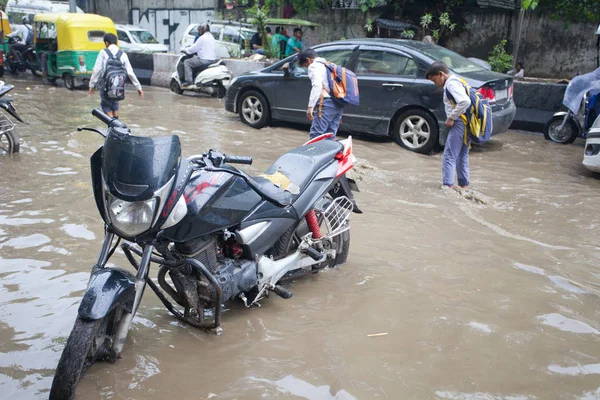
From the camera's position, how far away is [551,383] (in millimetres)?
3291

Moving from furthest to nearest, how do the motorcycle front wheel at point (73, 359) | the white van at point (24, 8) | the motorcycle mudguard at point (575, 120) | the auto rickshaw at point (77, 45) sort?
the white van at point (24, 8) → the auto rickshaw at point (77, 45) → the motorcycle mudguard at point (575, 120) → the motorcycle front wheel at point (73, 359)

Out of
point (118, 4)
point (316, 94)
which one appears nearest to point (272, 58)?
point (316, 94)

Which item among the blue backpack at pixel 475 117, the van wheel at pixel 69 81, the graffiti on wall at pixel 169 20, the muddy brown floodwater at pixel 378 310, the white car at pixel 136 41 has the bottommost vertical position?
the muddy brown floodwater at pixel 378 310

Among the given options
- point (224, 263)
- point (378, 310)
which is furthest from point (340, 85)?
point (224, 263)

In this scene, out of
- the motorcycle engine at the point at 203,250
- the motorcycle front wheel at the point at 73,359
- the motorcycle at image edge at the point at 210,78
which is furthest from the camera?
the motorcycle at image edge at the point at 210,78

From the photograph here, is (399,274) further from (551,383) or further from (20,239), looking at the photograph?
(20,239)

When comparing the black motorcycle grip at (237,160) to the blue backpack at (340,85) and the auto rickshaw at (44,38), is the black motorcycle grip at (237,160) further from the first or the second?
the auto rickshaw at (44,38)

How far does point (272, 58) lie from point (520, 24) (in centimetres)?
676

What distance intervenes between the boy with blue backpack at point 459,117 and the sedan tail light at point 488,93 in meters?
1.80

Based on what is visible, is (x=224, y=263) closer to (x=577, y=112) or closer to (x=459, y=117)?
(x=459, y=117)

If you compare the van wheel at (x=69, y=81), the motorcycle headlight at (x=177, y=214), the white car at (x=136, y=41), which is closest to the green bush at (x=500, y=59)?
the van wheel at (x=69, y=81)

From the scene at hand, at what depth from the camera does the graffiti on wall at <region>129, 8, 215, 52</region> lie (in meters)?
26.7

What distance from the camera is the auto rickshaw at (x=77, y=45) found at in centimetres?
1556

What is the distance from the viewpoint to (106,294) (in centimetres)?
291
